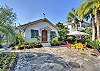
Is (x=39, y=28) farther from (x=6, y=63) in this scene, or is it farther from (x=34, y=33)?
(x=6, y=63)

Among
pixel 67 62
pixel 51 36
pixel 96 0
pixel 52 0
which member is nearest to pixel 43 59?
pixel 67 62

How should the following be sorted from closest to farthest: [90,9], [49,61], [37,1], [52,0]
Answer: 1. [49,61]
2. [37,1]
3. [52,0]
4. [90,9]

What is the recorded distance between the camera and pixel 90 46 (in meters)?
27.0

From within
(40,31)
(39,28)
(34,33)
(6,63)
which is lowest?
(6,63)

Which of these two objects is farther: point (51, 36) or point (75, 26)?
point (75, 26)

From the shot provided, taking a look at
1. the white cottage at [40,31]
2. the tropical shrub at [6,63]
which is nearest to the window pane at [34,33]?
the white cottage at [40,31]

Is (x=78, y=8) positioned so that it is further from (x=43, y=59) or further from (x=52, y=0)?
(x=43, y=59)

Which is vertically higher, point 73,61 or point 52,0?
point 52,0

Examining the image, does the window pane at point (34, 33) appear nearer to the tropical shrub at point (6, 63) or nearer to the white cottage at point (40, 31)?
the white cottage at point (40, 31)

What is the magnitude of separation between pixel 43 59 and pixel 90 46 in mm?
11709

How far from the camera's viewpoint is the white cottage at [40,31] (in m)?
31.6

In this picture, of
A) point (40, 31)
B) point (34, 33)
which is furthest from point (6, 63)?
point (40, 31)

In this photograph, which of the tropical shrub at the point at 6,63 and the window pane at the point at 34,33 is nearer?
the tropical shrub at the point at 6,63

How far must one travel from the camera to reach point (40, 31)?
32781 mm
